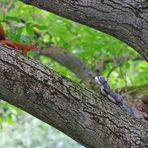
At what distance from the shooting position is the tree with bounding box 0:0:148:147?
1.81 metres

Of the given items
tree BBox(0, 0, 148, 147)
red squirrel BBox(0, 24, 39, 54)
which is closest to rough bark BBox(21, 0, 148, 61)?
tree BBox(0, 0, 148, 147)

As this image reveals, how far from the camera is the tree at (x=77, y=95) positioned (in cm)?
181

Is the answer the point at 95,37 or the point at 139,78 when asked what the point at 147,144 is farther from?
the point at 139,78

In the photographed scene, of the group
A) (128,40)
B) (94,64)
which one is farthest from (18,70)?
(94,64)

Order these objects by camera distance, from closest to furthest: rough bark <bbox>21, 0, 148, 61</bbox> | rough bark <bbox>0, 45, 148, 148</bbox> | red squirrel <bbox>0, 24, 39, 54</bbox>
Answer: rough bark <bbox>0, 45, 148, 148</bbox> < red squirrel <bbox>0, 24, 39, 54</bbox> < rough bark <bbox>21, 0, 148, 61</bbox>

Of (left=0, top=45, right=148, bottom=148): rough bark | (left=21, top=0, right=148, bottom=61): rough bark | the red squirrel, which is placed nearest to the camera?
(left=0, top=45, right=148, bottom=148): rough bark

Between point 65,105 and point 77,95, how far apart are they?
79mm

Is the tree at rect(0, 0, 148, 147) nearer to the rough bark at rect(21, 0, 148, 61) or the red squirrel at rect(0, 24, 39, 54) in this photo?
the rough bark at rect(21, 0, 148, 61)

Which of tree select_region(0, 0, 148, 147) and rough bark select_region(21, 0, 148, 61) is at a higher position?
rough bark select_region(21, 0, 148, 61)

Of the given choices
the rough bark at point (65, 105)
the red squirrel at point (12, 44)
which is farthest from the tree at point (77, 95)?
the red squirrel at point (12, 44)

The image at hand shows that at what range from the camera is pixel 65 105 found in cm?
187

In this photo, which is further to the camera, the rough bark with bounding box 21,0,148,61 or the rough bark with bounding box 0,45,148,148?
the rough bark with bounding box 21,0,148,61

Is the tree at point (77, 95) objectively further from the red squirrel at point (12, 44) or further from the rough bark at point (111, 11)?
the red squirrel at point (12, 44)

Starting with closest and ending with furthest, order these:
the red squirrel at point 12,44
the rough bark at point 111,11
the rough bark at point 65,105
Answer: the rough bark at point 65,105, the red squirrel at point 12,44, the rough bark at point 111,11
